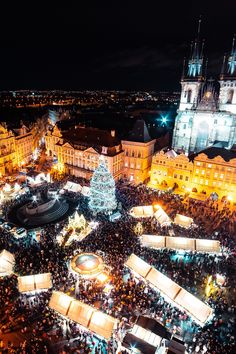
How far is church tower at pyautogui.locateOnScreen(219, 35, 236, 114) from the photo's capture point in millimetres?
51594

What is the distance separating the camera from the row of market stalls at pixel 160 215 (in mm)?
36156

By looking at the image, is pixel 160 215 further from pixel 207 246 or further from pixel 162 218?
pixel 207 246

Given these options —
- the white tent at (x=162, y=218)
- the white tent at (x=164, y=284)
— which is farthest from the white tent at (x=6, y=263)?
the white tent at (x=162, y=218)

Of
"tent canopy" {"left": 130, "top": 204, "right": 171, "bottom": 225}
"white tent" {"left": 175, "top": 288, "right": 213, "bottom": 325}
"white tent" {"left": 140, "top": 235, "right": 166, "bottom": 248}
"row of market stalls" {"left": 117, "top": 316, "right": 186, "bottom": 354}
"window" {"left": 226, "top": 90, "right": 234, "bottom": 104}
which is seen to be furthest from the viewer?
"window" {"left": 226, "top": 90, "right": 234, "bottom": 104}

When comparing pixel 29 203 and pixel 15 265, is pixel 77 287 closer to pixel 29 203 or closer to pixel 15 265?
pixel 15 265

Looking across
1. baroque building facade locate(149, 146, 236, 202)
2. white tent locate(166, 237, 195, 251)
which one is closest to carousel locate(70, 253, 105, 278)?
white tent locate(166, 237, 195, 251)

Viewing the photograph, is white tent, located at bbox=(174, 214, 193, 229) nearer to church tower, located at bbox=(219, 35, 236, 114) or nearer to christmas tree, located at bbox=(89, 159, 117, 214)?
christmas tree, located at bbox=(89, 159, 117, 214)

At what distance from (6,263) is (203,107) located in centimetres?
4841

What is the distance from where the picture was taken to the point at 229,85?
52562 millimetres

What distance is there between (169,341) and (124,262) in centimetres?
1027

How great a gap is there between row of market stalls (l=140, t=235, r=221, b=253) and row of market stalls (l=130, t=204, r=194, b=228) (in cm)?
522

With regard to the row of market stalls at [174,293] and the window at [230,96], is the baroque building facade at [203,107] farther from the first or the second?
the row of market stalls at [174,293]

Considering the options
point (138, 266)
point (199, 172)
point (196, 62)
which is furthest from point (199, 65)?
point (138, 266)

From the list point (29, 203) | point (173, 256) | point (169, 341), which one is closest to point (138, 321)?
point (169, 341)
